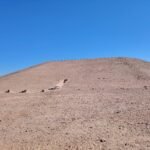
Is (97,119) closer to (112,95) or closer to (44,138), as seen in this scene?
(44,138)

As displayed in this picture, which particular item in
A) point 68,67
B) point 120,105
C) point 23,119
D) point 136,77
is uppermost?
point 68,67

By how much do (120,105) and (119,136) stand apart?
3860 millimetres

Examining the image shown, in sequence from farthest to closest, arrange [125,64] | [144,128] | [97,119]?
1. [125,64]
2. [97,119]
3. [144,128]

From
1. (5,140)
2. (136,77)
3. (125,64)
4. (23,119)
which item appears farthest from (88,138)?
(125,64)

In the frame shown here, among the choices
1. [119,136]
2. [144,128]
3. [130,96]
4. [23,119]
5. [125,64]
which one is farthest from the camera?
[125,64]

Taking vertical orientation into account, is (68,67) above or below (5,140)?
above

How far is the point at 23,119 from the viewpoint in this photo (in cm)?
1084

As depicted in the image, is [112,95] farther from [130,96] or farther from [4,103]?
[4,103]

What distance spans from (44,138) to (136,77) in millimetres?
13594

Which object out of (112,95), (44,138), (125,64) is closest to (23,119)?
(44,138)

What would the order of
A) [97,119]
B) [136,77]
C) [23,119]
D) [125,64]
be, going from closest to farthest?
1. [97,119]
2. [23,119]
3. [136,77]
4. [125,64]

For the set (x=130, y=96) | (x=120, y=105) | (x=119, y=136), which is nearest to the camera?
(x=119, y=136)

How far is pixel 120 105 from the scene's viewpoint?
11867mm

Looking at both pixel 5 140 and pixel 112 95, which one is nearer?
pixel 5 140
